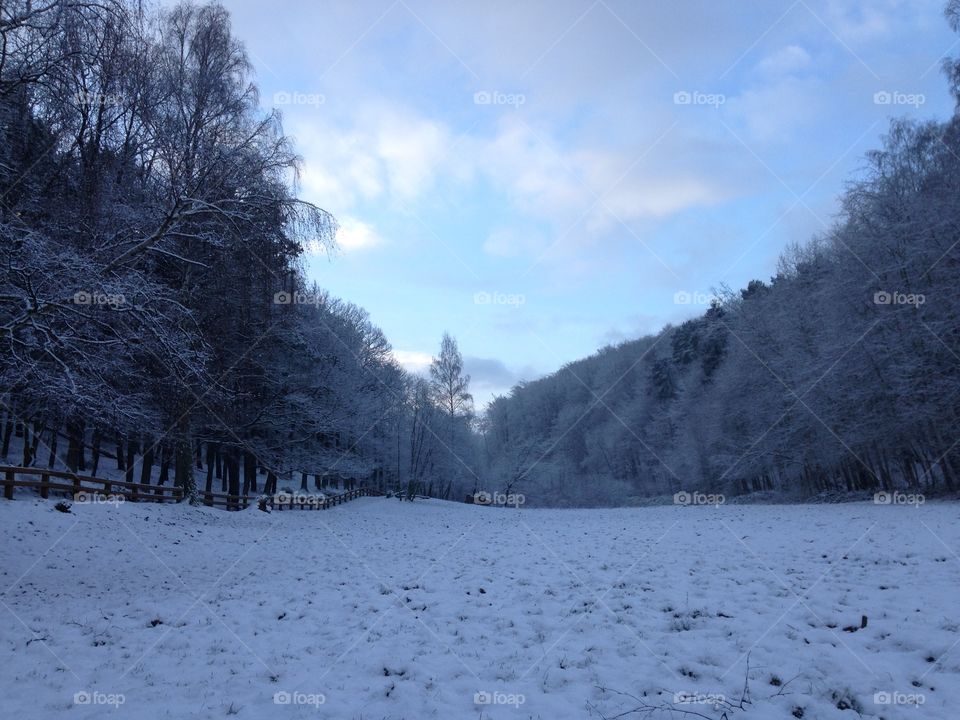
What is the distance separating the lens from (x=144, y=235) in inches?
312

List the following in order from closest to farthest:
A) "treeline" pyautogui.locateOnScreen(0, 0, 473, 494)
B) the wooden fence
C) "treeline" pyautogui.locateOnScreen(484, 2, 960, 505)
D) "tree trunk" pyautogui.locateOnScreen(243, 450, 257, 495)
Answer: "treeline" pyautogui.locateOnScreen(0, 0, 473, 494)
the wooden fence
"treeline" pyautogui.locateOnScreen(484, 2, 960, 505)
"tree trunk" pyautogui.locateOnScreen(243, 450, 257, 495)

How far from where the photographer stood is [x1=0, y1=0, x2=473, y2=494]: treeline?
21.4 ft

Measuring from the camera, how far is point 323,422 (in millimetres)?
27906

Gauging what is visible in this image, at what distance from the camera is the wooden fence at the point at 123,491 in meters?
13.3

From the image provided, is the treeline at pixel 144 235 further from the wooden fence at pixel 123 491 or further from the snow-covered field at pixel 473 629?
the snow-covered field at pixel 473 629

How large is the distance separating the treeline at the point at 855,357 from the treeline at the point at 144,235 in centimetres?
2037

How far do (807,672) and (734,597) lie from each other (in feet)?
9.62

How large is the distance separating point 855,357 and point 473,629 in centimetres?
2400

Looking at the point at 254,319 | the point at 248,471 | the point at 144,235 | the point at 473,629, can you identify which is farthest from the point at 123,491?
the point at 248,471

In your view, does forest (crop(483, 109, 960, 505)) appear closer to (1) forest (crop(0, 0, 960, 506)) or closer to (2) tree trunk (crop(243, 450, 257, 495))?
(1) forest (crop(0, 0, 960, 506))

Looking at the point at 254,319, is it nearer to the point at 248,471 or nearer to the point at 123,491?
the point at 123,491

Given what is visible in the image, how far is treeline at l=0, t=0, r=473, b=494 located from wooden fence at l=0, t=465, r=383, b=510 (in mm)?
1130

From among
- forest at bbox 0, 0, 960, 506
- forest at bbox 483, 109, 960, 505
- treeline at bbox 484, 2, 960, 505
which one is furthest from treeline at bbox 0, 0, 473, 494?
forest at bbox 483, 109, 960, 505

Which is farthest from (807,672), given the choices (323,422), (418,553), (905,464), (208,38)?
(905,464)
